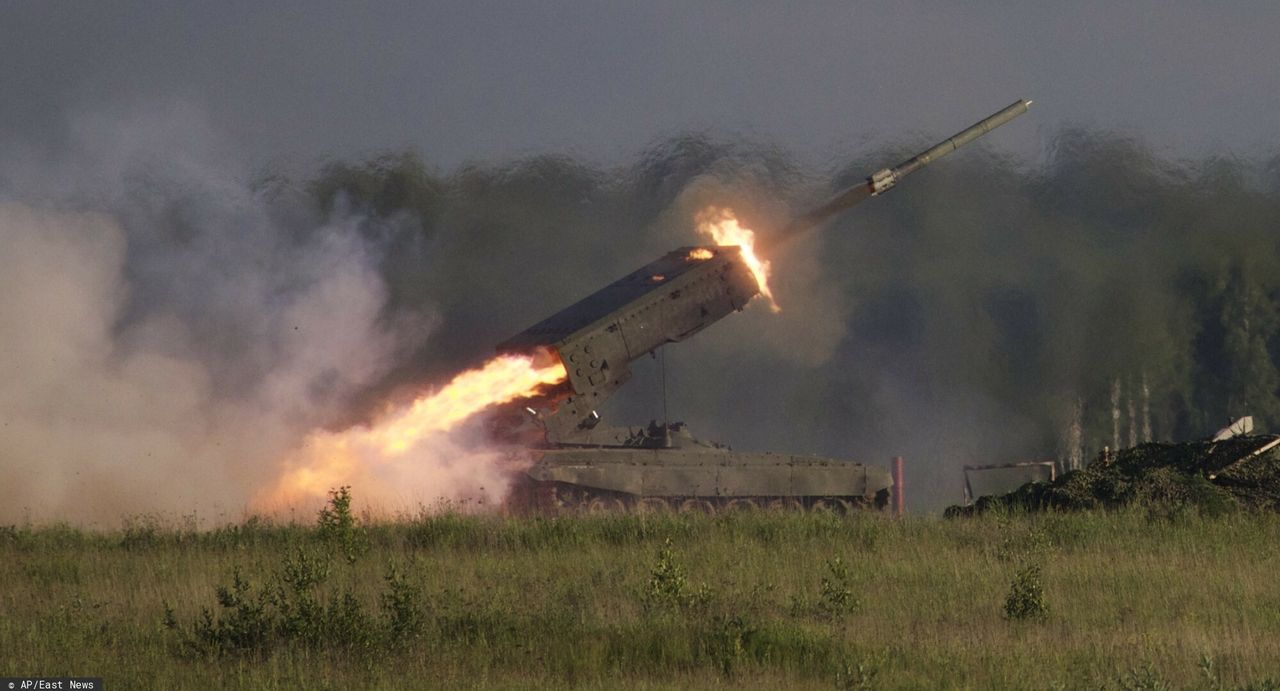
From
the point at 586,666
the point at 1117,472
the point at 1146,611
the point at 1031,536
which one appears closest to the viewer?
the point at 586,666

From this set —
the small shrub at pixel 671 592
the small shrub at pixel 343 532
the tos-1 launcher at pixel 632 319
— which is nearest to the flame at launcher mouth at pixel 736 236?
the tos-1 launcher at pixel 632 319

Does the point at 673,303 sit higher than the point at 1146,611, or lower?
higher

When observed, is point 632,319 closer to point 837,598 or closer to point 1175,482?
point 1175,482

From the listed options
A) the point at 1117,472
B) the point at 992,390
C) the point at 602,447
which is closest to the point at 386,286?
the point at 602,447

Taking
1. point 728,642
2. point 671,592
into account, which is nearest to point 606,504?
point 671,592

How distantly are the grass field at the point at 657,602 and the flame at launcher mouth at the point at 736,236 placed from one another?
19.8 feet

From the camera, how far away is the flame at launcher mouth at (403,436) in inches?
947

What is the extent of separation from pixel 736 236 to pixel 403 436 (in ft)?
19.1

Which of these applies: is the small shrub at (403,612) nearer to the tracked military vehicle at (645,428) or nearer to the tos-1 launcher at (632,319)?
the tracked military vehicle at (645,428)

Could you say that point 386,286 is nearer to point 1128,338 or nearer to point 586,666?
point 1128,338

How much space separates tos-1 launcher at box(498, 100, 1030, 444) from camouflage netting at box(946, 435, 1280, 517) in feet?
15.7

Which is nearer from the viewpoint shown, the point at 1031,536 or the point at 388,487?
the point at 1031,536

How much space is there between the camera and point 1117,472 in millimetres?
22672

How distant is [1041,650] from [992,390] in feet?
74.2
